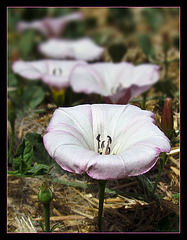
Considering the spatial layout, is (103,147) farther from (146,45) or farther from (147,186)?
(146,45)

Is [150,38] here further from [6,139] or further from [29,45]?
[6,139]

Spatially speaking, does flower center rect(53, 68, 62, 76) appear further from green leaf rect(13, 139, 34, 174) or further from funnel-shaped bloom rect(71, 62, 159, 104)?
green leaf rect(13, 139, 34, 174)

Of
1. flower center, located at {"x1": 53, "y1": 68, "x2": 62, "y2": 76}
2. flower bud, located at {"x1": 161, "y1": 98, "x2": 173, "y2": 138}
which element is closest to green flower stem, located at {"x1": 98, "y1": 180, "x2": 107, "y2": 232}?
flower bud, located at {"x1": 161, "y1": 98, "x2": 173, "y2": 138}

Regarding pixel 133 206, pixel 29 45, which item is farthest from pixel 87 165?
pixel 29 45

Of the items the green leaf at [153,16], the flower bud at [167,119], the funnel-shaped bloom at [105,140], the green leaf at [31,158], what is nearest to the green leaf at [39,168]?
the green leaf at [31,158]

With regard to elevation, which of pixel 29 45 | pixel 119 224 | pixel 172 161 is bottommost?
pixel 119 224

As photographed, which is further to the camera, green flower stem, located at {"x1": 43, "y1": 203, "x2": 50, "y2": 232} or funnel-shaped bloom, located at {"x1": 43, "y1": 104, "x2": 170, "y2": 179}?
green flower stem, located at {"x1": 43, "y1": 203, "x2": 50, "y2": 232}
